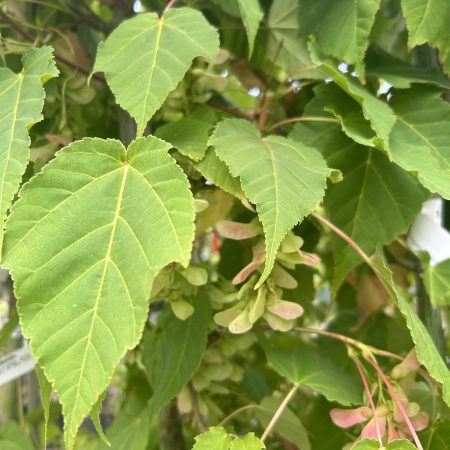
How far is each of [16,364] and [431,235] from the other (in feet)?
1.55

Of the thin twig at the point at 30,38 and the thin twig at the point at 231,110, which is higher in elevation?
the thin twig at the point at 30,38

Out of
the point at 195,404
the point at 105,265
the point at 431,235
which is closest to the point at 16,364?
the point at 195,404

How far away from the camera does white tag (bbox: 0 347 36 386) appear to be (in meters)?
0.75

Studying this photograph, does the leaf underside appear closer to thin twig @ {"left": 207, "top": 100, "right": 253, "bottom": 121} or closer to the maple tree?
Result: the maple tree

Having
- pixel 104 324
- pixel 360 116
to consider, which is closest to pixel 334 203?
pixel 360 116

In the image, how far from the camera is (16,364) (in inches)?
29.8

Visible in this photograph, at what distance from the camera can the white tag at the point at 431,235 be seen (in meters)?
0.71

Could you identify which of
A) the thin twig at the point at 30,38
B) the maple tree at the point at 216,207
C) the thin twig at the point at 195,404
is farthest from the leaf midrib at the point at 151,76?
the thin twig at the point at 195,404

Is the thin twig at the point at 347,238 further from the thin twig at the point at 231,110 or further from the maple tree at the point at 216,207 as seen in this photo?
the thin twig at the point at 231,110

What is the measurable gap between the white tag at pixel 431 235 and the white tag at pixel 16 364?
0.44 meters

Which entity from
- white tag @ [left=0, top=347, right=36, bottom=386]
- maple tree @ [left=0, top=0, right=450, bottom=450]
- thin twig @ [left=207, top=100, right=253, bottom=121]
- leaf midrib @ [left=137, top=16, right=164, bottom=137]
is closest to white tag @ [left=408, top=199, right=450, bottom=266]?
maple tree @ [left=0, top=0, right=450, bottom=450]

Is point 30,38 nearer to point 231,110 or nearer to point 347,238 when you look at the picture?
point 231,110

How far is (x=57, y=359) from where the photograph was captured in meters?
0.45

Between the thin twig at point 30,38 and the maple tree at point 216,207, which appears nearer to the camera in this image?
the maple tree at point 216,207
